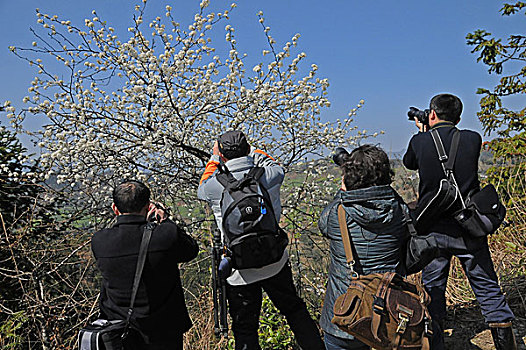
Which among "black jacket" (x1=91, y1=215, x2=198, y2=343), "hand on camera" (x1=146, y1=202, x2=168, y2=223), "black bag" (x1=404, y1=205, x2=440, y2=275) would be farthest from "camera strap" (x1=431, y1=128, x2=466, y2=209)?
"hand on camera" (x1=146, y1=202, x2=168, y2=223)

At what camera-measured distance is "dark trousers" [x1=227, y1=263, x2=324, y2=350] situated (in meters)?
2.83

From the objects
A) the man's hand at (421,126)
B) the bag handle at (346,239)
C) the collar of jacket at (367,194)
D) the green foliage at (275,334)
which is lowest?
the green foliage at (275,334)

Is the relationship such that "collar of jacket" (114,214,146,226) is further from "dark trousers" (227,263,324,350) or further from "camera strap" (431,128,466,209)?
"camera strap" (431,128,466,209)

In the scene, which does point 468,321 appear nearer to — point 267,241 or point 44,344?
point 267,241

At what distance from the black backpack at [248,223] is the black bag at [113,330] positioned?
512 mm

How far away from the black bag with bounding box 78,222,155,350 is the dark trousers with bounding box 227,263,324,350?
73 cm

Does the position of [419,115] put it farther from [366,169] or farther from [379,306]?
[379,306]

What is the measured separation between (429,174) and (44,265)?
3.97m

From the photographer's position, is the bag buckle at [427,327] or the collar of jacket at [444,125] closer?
the bag buckle at [427,327]

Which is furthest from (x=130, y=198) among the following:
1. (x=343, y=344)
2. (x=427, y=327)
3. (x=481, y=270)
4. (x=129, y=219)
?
(x=481, y=270)

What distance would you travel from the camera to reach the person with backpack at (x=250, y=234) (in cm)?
262

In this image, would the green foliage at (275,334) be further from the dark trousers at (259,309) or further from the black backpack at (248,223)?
the black backpack at (248,223)

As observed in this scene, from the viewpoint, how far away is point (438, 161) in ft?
9.30

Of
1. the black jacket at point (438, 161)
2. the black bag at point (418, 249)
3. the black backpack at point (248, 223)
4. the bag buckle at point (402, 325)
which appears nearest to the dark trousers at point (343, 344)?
the bag buckle at point (402, 325)
